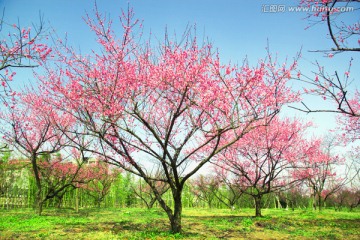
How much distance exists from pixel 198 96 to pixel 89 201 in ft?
105

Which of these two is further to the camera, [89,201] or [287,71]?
[89,201]

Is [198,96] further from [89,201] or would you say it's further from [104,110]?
[89,201]

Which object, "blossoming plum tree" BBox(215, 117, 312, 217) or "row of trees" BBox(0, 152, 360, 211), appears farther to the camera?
"row of trees" BBox(0, 152, 360, 211)

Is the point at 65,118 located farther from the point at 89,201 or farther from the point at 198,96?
the point at 89,201

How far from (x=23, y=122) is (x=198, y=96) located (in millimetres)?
14016

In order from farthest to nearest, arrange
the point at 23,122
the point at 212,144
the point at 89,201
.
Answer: the point at 89,201
the point at 23,122
the point at 212,144

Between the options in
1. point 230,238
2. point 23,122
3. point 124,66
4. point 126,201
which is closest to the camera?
point 230,238

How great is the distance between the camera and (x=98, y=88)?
9.28 metres

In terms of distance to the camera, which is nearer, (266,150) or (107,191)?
(266,150)

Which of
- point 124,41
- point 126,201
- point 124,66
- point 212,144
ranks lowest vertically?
point 126,201

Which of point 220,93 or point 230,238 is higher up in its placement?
point 220,93

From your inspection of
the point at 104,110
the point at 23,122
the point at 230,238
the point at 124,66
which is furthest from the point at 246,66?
the point at 23,122

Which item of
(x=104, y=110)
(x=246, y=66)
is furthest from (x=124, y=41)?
(x=246, y=66)

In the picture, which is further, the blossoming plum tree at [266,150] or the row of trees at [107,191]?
the row of trees at [107,191]
